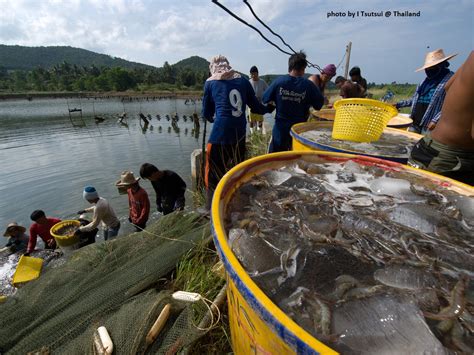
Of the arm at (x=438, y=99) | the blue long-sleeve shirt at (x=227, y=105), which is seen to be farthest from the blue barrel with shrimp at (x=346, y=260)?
the arm at (x=438, y=99)

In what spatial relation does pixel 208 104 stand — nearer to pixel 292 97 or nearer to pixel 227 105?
pixel 227 105

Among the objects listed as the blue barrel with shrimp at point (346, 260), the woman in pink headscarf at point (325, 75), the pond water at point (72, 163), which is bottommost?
the pond water at point (72, 163)

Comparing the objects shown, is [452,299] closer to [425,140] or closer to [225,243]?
[225,243]

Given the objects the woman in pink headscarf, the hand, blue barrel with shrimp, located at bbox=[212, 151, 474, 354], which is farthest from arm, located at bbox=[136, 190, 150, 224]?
the woman in pink headscarf

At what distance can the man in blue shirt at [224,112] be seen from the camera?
4531 mm

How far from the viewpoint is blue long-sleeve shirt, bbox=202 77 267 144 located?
178 inches

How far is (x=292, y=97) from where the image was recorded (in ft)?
16.0

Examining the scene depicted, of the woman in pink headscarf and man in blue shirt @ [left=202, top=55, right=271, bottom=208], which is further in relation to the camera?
the woman in pink headscarf

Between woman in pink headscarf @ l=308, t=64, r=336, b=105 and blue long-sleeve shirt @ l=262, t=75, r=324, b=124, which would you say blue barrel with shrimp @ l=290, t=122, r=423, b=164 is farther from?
woman in pink headscarf @ l=308, t=64, r=336, b=105

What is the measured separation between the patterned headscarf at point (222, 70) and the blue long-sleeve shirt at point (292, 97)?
840mm

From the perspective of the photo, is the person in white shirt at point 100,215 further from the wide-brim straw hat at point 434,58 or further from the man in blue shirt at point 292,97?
the wide-brim straw hat at point 434,58

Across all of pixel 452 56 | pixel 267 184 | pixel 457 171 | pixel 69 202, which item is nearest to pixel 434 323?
pixel 267 184

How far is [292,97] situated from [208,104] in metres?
1.68

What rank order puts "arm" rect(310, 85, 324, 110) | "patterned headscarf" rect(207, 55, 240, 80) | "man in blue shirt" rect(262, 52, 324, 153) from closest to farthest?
1. "patterned headscarf" rect(207, 55, 240, 80)
2. "man in blue shirt" rect(262, 52, 324, 153)
3. "arm" rect(310, 85, 324, 110)
